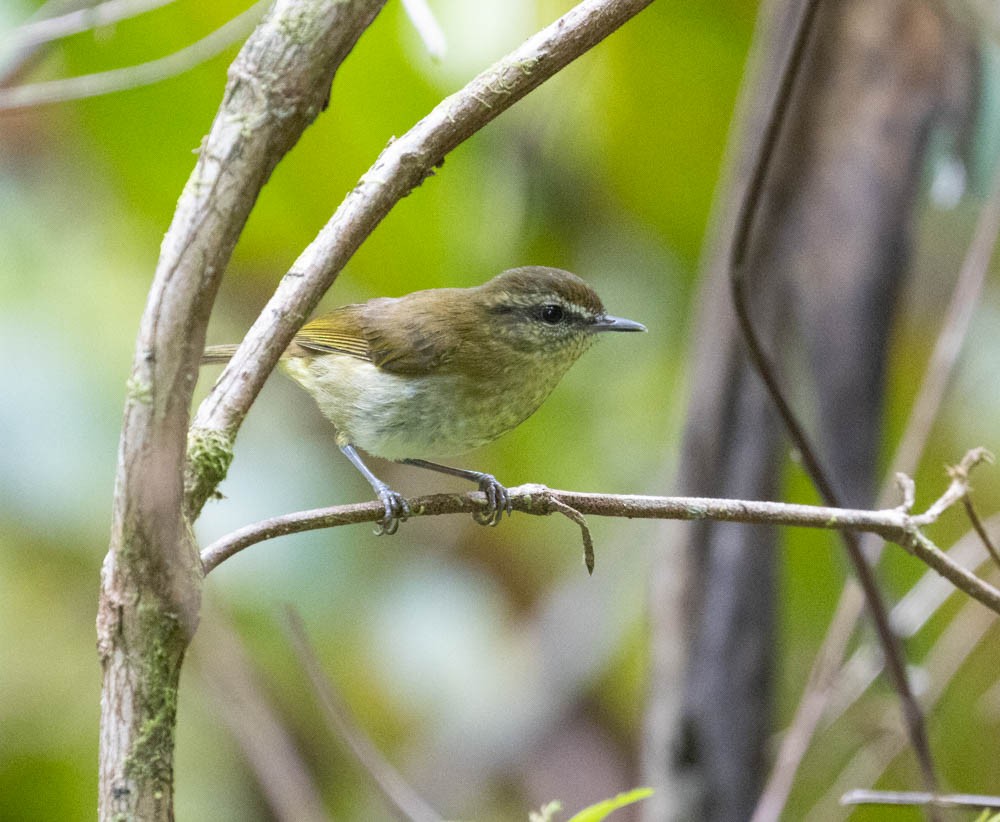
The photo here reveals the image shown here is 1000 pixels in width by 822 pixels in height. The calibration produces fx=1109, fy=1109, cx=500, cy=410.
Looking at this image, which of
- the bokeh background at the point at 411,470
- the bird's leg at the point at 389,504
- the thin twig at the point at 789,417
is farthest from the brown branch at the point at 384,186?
the bokeh background at the point at 411,470

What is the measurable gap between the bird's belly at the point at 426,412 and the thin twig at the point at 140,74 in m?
1.06

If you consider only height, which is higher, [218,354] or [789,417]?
[218,354]

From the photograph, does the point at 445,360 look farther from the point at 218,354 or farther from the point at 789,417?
the point at 789,417

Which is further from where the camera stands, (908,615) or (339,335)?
(339,335)

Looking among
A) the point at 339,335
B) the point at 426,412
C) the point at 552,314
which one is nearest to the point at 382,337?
the point at 339,335

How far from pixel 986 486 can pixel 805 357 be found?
4.32 feet

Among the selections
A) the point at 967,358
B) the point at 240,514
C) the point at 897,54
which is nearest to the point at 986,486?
the point at 967,358

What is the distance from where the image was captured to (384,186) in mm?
1526

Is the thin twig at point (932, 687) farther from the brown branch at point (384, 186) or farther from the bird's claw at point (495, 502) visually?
the brown branch at point (384, 186)

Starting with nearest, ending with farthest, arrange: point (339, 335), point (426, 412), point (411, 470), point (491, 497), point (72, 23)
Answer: point (491, 497) → point (72, 23) → point (426, 412) → point (339, 335) → point (411, 470)

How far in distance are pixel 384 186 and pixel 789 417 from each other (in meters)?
1.07

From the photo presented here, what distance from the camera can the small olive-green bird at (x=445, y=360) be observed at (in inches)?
122

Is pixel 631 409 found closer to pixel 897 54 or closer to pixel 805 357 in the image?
pixel 805 357

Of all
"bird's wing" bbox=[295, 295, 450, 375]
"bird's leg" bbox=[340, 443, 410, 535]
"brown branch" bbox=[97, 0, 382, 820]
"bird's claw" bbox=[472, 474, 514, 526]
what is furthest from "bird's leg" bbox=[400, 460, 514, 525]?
"brown branch" bbox=[97, 0, 382, 820]
